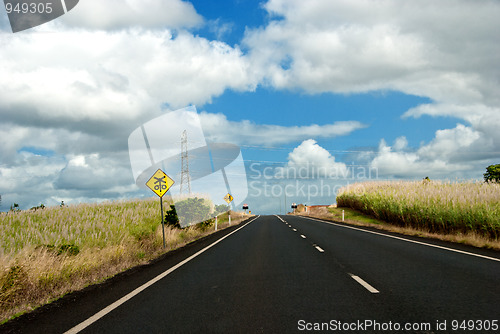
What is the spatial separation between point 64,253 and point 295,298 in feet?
20.3

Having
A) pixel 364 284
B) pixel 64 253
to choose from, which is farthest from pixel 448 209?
pixel 64 253

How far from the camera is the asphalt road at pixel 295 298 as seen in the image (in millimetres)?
4660

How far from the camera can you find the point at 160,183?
48.1 feet

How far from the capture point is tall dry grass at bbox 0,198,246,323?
22.5 ft

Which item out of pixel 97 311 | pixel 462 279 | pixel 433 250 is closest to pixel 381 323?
pixel 462 279

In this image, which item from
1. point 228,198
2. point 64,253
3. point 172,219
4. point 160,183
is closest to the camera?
point 64,253

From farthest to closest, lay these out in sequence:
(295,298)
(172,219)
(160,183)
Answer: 1. (172,219)
2. (160,183)
3. (295,298)

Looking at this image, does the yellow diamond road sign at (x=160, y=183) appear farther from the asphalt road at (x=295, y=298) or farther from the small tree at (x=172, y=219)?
the small tree at (x=172, y=219)

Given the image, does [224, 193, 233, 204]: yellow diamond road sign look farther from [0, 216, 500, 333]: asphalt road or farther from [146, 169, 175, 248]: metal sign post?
[0, 216, 500, 333]: asphalt road

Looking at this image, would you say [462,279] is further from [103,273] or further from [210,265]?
[103,273]

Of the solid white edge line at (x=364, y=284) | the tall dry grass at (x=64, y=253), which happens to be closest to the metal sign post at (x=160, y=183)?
the tall dry grass at (x=64, y=253)

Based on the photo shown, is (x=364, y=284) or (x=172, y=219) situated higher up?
(x=172, y=219)

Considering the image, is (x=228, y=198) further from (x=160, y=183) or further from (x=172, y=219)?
(x=160, y=183)

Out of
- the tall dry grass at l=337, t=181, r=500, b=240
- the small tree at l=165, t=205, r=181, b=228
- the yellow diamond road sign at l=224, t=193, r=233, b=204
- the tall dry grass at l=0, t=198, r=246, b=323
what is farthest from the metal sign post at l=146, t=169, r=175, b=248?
the yellow diamond road sign at l=224, t=193, r=233, b=204
